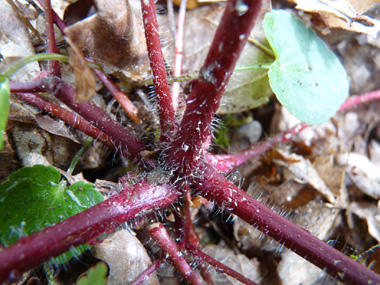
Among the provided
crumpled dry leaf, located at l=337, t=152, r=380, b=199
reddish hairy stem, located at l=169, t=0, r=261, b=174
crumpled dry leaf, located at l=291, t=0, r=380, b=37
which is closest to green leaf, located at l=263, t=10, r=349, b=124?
crumpled dry leaf, located at l=291, t=0, r=380, b=37

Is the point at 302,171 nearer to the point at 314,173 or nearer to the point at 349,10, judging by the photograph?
the point at 314,173

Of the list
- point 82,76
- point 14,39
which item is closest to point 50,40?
point 14,39

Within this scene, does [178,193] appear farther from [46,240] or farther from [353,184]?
[353,184]

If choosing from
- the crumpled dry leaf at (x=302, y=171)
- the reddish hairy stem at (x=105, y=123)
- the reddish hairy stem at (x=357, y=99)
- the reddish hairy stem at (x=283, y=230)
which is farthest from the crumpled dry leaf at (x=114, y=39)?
the reddish hairy stem at (x=357, y=99)

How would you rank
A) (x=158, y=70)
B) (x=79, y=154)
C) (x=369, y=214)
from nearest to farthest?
(x=158, y=70) < (x=79, y=154) < (x=369, y=214)

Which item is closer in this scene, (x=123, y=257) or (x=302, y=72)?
(x=123, y=257)

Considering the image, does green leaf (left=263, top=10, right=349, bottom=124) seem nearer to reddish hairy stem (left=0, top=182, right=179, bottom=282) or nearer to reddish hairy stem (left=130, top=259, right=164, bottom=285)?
reddish hairy stem (left=0, top=182, right=179, bottom=282)
